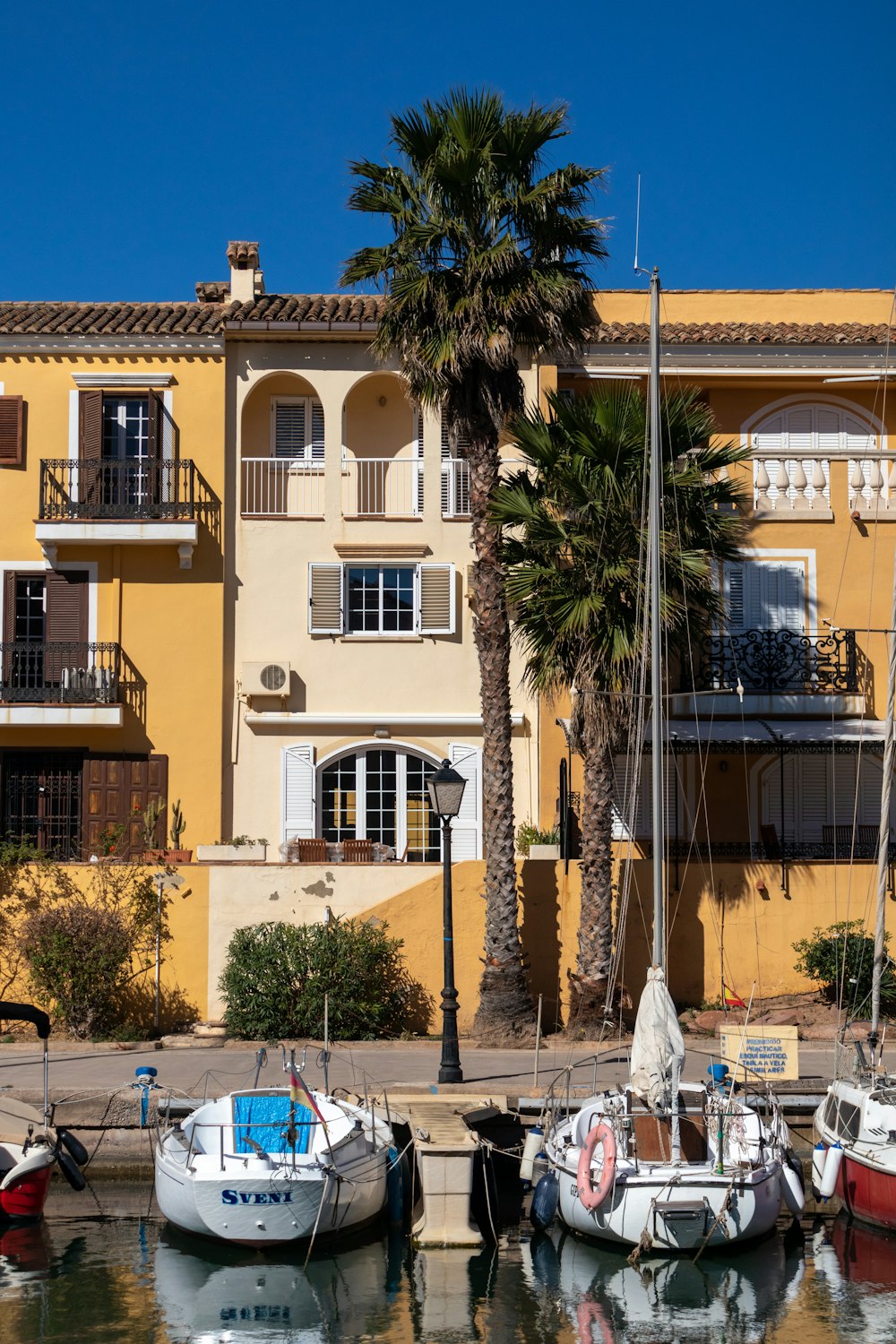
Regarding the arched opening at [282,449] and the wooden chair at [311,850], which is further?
the arched opening at [282,449]

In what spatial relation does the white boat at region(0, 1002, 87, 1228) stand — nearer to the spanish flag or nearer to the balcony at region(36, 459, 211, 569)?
the spanish flag

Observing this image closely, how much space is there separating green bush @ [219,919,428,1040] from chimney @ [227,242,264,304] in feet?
42.9

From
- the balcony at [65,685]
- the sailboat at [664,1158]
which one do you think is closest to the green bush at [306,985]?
the balcony at [65,685]

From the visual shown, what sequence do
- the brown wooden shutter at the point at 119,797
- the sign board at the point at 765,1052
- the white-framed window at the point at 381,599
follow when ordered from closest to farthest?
the sign board at the point at 765,1052 < the brown wooden shutter at the point at 119,797 < the white-framed window at the point at 381,599

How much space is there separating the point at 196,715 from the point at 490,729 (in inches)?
279

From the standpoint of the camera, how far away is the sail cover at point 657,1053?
17.2 metres

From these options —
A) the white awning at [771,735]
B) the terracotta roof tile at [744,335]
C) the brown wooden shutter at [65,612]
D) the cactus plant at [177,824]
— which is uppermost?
the terracotta roof tile at [744,335]

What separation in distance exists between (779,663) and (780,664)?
26 millimetres

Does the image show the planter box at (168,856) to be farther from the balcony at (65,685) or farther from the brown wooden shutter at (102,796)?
the balcony at (65,685)

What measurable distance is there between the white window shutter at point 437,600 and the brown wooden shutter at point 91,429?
6.37m

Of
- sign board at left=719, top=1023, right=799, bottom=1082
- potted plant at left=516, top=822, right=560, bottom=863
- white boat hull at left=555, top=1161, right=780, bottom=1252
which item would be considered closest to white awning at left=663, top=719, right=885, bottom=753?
potted plant at left=516, top=822, right=560, bottom=863

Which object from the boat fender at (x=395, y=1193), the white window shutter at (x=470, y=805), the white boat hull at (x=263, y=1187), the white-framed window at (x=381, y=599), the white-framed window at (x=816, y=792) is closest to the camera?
the white boat hull at (x=263, y=1187)

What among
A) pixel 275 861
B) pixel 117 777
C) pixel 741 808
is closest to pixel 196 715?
pixel 117 777

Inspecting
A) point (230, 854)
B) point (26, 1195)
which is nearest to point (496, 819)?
point (230, 854)
